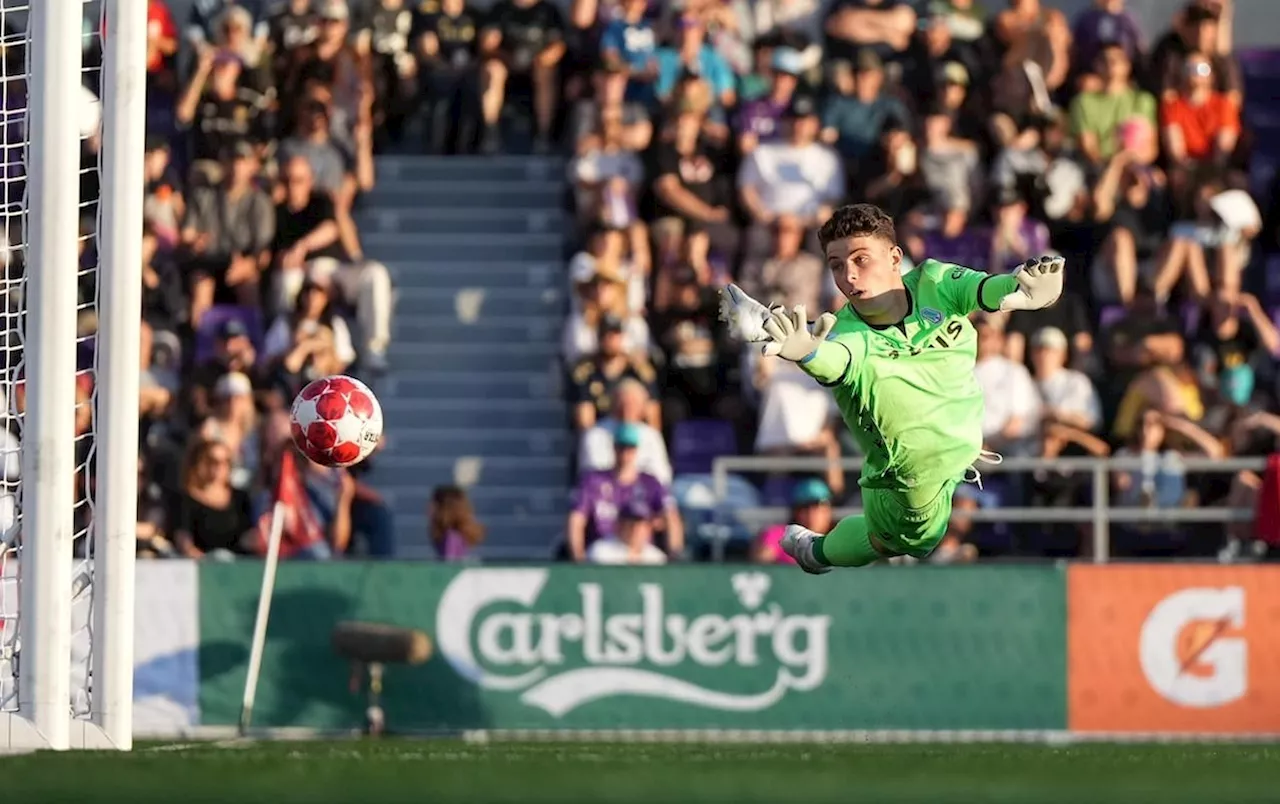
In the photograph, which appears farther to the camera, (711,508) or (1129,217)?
(1129,217)

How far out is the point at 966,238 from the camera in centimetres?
1839

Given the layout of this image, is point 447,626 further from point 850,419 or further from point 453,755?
point 850,419

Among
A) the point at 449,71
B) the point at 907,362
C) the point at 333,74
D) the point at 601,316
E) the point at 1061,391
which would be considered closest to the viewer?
the point at 907,362

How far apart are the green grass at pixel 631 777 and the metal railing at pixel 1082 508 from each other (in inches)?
140

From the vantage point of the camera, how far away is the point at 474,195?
20375 millimetres

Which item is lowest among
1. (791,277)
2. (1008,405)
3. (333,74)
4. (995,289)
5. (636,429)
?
(636,429)

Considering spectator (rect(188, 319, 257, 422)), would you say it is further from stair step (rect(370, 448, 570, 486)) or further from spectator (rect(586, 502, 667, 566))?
spectator (rect(586, 502, 667, 566))

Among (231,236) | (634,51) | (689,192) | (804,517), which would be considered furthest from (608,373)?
(231,236)

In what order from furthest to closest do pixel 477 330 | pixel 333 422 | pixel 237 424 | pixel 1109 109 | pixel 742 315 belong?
pixel 477 330 < pixel 1109 109 < pixel 237 424 < pixel 333 422 < pixel 742 315

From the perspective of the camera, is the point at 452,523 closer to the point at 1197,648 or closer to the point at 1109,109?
the point at 1197,648

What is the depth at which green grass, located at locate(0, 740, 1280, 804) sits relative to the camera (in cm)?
991

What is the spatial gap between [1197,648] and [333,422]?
21.1 ft

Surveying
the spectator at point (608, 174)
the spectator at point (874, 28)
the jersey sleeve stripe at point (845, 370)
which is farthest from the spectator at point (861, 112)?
the jersey sleeve stripe at point (845, 370)

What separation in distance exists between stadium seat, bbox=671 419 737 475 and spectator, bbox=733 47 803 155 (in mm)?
2275
